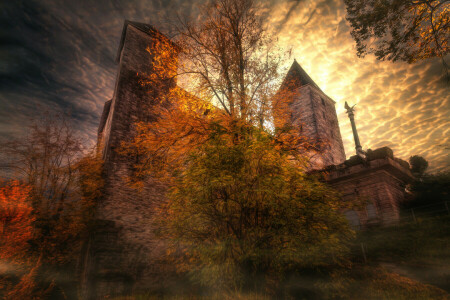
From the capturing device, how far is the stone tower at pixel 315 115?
2258 centimetres

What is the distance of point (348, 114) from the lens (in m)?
26.1

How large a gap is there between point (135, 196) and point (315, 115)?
59.8ft

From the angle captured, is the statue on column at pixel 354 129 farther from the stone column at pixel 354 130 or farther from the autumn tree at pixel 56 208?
the autumn tree at pixel 56 208

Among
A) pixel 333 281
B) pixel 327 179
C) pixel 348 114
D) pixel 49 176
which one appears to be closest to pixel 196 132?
pixel 333 281

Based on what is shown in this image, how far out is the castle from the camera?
1072 centimetres

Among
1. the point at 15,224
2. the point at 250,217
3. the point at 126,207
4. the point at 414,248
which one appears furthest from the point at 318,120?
the point at 15,224

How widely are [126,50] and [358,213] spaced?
17123mm

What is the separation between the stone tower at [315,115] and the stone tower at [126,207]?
43.5ft

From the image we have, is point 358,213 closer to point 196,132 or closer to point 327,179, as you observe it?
point 327,179

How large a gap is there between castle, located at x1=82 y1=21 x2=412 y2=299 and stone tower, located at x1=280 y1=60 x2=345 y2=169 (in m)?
7.78

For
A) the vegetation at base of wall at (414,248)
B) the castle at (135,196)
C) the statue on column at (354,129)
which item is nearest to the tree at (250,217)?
the vegetation at base of wall at (414,248)

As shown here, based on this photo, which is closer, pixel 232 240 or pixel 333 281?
pixel 232 240

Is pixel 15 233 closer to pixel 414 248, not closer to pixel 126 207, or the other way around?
pixel 126 207

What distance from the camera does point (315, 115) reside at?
23.2m
